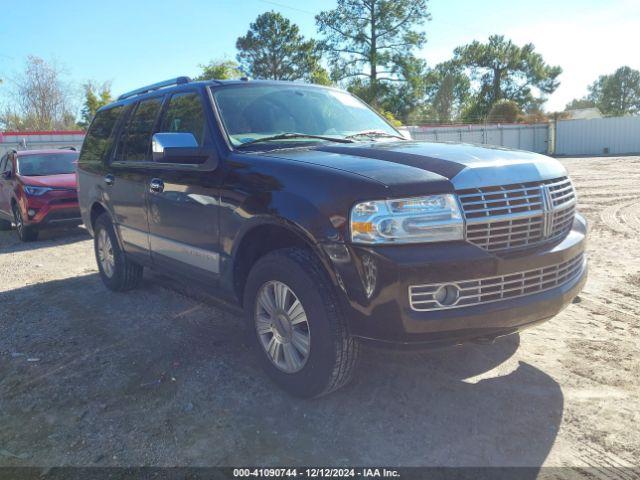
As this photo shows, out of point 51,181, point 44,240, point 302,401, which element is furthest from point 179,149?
point 44,240

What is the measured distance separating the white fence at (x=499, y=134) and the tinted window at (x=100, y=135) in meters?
25.1

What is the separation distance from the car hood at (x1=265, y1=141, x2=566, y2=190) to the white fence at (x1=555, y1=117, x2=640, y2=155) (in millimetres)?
38441

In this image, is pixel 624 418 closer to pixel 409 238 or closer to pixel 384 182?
pixel 409 238

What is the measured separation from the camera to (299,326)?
3.12 m

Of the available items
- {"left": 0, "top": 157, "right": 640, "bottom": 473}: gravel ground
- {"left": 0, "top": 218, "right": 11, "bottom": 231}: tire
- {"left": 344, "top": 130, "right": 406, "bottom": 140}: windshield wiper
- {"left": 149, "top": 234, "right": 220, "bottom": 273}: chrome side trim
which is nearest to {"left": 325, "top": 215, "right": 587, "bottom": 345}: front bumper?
{"left": 0, "top": 157, "right": 640, "bottom": 473}: gravel ground

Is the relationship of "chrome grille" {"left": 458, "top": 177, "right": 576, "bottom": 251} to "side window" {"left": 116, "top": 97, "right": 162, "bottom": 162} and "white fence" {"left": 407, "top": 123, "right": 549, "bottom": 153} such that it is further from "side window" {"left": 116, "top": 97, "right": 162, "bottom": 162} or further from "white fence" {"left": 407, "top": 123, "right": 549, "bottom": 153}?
"white fence" {"left": 407, "top": 123, "right": 549, "bottom": 153}

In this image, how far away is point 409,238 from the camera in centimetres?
265

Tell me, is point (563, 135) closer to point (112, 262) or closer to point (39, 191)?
point (39, 191)

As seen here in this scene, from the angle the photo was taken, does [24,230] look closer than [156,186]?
No

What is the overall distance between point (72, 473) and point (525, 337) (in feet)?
10.4

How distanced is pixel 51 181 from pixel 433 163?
27.9ft

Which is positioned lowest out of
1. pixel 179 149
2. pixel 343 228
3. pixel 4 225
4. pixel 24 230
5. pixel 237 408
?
pixel 237 408

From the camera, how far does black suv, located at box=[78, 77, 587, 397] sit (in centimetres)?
267

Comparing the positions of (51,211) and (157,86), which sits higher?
(157,86)
